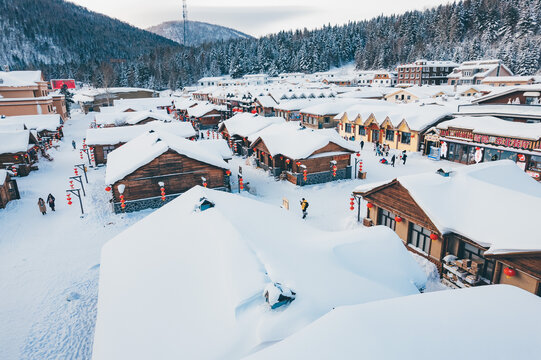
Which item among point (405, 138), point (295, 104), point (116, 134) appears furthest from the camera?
point (295, 104)

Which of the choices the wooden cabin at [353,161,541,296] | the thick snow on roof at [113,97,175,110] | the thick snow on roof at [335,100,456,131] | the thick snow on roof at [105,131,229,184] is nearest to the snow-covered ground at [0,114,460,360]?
the wooden cabin at [353,161,541,296]

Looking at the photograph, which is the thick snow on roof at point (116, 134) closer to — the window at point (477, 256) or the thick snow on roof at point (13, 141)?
the thick snow on roof at point (13, 141)

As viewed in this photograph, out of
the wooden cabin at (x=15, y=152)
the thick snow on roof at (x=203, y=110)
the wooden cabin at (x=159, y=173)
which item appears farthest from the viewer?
the thick snow on roof at (x=203, y=110)

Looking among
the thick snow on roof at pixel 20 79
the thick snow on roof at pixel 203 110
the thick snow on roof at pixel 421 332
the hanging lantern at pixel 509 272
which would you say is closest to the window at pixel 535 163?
the hanging lantern at pixel 509 272

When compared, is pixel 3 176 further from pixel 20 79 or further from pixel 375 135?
pixel 20 79

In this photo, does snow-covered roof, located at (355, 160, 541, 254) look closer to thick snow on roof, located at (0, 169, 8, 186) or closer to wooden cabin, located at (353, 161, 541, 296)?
wooden cabin, located at (353, 161, 541, 296)

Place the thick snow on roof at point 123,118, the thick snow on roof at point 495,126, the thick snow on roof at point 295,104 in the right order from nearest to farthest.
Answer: the thick snow on roof at point 495,126 → the thick snow on roof at point 123,118 → the thick snow on roof at point 295,104

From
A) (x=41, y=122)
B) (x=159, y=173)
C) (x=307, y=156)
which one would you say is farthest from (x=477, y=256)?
(x=41, y=122)
